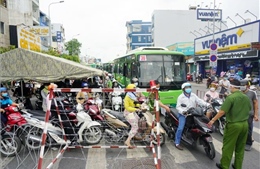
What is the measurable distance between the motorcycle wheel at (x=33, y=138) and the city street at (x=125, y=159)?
0.16 metres

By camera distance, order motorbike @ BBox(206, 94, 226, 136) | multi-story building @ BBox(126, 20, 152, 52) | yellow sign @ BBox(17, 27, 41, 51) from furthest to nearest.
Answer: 1. multi-story building @ BBox(126, 20, 152, 52)
2. yellow sign @ BBox(17, 27, 41, 51)
3. motorbike @ BBox(206, 94, 226, 136)

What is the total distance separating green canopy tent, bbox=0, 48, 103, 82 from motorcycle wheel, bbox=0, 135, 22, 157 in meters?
2.53

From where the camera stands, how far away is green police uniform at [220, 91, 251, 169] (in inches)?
149

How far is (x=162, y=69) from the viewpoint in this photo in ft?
30.1

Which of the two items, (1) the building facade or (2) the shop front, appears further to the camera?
(1) the building facade

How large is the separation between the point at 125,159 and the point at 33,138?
2151 millimetres

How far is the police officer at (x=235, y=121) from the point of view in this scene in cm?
378

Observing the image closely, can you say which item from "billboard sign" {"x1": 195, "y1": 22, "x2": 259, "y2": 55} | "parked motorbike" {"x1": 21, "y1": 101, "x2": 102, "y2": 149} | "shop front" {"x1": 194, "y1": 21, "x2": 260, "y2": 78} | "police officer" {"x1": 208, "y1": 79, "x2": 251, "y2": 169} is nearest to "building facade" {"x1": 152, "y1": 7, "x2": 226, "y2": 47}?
"billboard sign" {"x1": 195, "y1": 22, "x2": 259, "y2": 55}

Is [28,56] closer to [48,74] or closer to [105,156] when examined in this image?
[48,74]

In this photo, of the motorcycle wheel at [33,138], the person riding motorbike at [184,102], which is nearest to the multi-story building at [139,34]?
the person riding motorbike at [184,102]

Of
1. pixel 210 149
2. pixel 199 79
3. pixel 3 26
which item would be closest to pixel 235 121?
pixel 210 149

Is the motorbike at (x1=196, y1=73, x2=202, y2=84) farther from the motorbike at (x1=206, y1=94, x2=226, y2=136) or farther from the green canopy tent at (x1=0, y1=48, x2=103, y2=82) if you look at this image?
the green canopy tent at (x1=0, y1=48, x2=103, y2=82)

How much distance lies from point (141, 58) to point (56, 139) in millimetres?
5264

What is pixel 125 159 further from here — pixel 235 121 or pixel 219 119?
pixel 219 119
